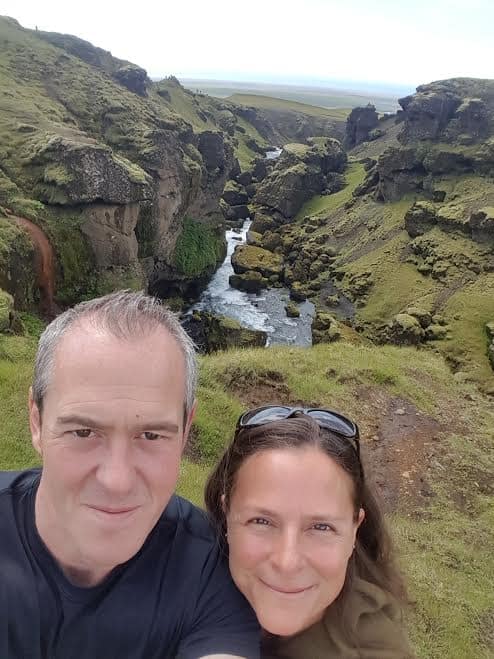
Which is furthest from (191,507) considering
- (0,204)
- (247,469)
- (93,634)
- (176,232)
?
(176,232)

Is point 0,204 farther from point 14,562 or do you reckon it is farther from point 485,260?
point 485,260

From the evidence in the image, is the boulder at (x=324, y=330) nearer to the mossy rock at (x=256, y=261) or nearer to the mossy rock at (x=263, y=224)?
the mossy rock at (x=256, y=261)

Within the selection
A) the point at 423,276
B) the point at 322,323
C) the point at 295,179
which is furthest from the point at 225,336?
the point at 295,179

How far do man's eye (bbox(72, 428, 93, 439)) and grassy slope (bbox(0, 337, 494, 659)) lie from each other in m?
7.51

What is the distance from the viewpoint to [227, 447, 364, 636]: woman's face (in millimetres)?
3227

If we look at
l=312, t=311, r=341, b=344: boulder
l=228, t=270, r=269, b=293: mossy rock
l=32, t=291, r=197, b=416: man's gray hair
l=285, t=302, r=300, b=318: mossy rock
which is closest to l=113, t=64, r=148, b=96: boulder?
l=228, t=270, r=269, b=293: mossy rock

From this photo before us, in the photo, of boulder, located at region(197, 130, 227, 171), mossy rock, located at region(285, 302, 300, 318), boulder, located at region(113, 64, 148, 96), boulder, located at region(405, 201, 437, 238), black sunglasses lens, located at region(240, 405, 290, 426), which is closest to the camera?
black sunglasses lens, located at region(240, 405, 290, 426)

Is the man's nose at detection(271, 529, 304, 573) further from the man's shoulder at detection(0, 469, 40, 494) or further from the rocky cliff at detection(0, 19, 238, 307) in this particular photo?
the rocky cliff at detection(0, 19, 238, 307)

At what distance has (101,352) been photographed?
2998 mm

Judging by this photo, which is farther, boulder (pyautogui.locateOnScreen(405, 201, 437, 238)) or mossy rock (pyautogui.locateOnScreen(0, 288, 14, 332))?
boulder (pyautogui.locateOnScreen(405, 201, 437, 238))

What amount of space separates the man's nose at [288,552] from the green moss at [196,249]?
4879 centimetres

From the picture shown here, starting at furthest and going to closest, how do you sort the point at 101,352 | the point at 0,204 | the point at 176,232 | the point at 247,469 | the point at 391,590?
1. the point at 176,232
2. the point at 0,204
3. the point at 391,590
4. the point at 247,469
5. the point at 101,352

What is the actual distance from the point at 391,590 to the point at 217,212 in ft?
198

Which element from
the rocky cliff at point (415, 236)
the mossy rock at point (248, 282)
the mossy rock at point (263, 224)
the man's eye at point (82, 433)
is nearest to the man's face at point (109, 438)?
the man's eye at point (82, 433)
